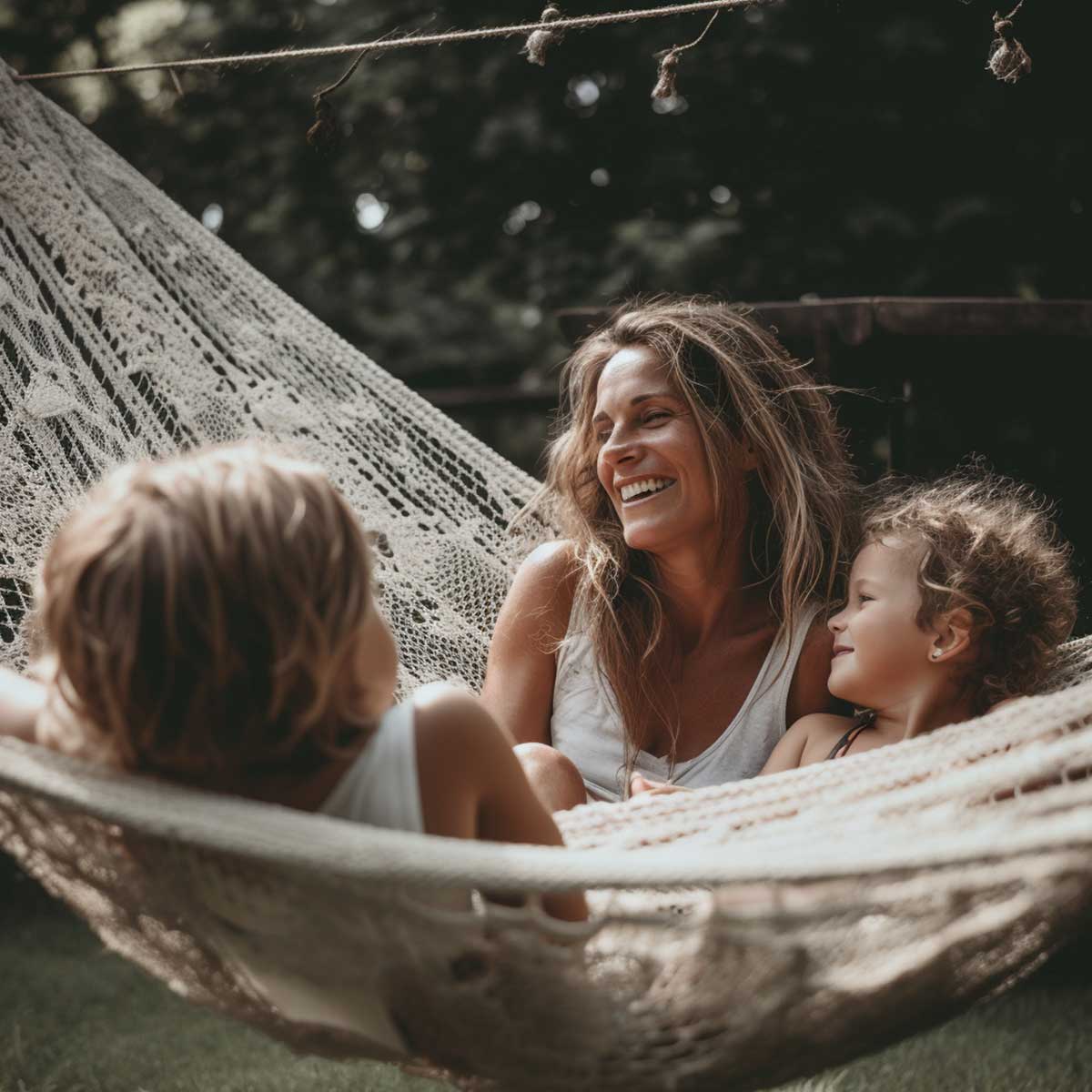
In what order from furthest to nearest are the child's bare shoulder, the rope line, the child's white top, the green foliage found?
1. the green foliage
2. the child's bare shoulder
3. the rope line
4. the child's white top

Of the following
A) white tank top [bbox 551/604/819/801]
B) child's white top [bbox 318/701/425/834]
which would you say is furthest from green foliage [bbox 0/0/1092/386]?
child's white top [bbox 318/701/425/834]

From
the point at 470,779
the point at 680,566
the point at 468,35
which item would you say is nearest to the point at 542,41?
the point at 468,35

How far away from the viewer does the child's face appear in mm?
1505

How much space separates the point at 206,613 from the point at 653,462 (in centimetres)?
97

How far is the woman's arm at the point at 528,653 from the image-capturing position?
179cm

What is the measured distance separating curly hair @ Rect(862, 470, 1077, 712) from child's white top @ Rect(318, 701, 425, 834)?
2.66ft

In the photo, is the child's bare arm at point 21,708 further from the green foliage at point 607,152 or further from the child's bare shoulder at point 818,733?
the green foliage at point 607,152

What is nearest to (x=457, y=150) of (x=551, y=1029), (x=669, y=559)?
(x=669, y=559)

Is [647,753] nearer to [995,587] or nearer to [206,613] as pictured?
[995,587]

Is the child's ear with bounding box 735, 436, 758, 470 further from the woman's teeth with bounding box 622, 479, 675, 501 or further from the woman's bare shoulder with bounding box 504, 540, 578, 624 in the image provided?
the woman's bare shoulder with bounding box 504, 540, 578, 624

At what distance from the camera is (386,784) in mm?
909

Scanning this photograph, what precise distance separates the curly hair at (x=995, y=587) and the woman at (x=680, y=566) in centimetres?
20

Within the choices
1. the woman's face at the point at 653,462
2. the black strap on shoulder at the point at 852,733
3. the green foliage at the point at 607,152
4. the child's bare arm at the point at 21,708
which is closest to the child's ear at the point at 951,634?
the black strap on shoulder at the point at 852,733

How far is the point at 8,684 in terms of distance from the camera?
3.42 feet
